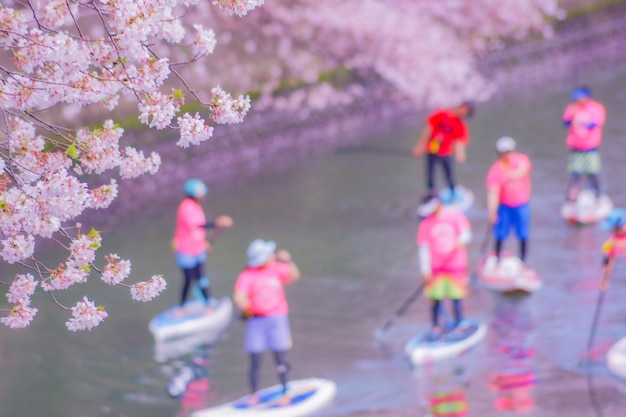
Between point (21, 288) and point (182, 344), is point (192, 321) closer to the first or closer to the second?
point (182, 344)

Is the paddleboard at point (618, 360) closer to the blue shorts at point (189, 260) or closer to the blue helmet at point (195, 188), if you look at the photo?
the blue helmet at point (195, 188)

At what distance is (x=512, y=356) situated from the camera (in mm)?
10398

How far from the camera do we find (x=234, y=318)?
12.6 meters

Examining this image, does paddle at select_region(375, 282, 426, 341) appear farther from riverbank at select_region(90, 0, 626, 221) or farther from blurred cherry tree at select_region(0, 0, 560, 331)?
riverbank at select_region(90, 0, 626, 221)

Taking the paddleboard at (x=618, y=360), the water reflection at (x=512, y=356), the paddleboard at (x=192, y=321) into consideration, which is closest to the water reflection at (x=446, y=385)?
the water reflection at (x=512, y=356)

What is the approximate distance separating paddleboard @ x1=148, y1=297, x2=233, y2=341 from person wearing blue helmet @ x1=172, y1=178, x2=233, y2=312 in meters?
0.16

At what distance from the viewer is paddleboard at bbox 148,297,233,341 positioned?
12055mm

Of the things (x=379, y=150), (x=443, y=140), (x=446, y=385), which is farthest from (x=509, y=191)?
(x=379, y=150)

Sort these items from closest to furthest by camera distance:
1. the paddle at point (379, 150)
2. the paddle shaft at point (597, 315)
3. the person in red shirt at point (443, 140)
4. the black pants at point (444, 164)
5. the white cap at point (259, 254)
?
1. the white cap at point (259, 254)
2. the paddle shaft at point (597, 315)
3. the person in red shirt at point (443, 140)
4. the black pants at point (444, 164)
5. the paddle at point (379, 150)

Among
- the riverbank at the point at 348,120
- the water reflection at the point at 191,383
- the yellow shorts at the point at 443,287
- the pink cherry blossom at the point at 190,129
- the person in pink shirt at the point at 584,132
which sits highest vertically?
the riverbank at the point at 348,120

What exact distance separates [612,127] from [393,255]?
29.7ft

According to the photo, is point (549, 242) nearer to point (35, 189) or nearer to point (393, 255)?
point (393, 255)

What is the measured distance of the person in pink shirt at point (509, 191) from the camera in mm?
12195

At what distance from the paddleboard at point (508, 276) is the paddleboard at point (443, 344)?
136 cm
